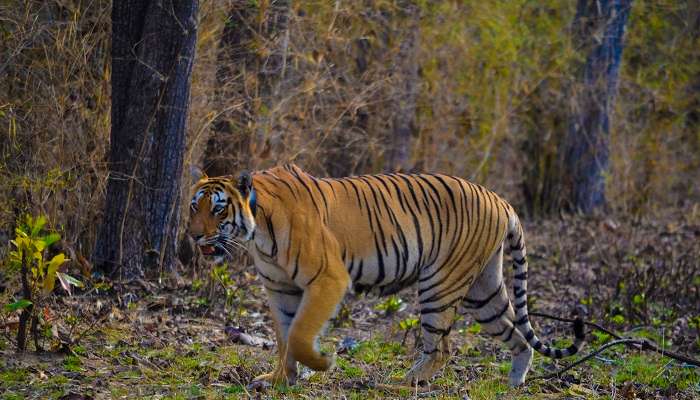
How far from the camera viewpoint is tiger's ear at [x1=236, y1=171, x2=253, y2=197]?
5.57 m

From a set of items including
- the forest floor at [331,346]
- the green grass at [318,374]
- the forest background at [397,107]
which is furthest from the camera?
the forest background at [397,107]

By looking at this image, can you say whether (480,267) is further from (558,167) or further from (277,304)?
(558,167)

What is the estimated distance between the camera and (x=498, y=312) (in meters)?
6.34

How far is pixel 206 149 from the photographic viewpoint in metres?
9.30

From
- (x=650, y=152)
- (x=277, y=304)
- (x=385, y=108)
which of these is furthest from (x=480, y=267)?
(x=650, y=152)

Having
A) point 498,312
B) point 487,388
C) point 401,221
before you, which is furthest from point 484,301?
point 401,221

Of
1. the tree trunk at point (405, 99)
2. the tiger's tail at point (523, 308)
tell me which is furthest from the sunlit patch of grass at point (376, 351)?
the tree trunk at point (405, 99)

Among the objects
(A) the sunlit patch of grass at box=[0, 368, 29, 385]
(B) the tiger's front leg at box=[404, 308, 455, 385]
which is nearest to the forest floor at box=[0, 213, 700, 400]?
(A) the sunlit patch of grass at box=[0, 368, 29, 385]

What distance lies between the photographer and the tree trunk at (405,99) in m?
12.1

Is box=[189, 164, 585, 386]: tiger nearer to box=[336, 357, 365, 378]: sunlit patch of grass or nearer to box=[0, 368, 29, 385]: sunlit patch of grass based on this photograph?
box=[336, 357, 365, 378]: sunlit patch of grass

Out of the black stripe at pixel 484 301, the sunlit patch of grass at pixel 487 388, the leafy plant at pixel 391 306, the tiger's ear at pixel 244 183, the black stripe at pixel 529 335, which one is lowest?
the leafy plant at pixel 391 306

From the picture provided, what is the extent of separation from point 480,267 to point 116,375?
2.29m

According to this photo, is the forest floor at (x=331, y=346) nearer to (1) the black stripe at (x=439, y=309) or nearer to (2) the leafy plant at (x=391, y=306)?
(2) the leafy plant at (x=391, y=306)

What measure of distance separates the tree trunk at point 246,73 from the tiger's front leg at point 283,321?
3504 millimetres
